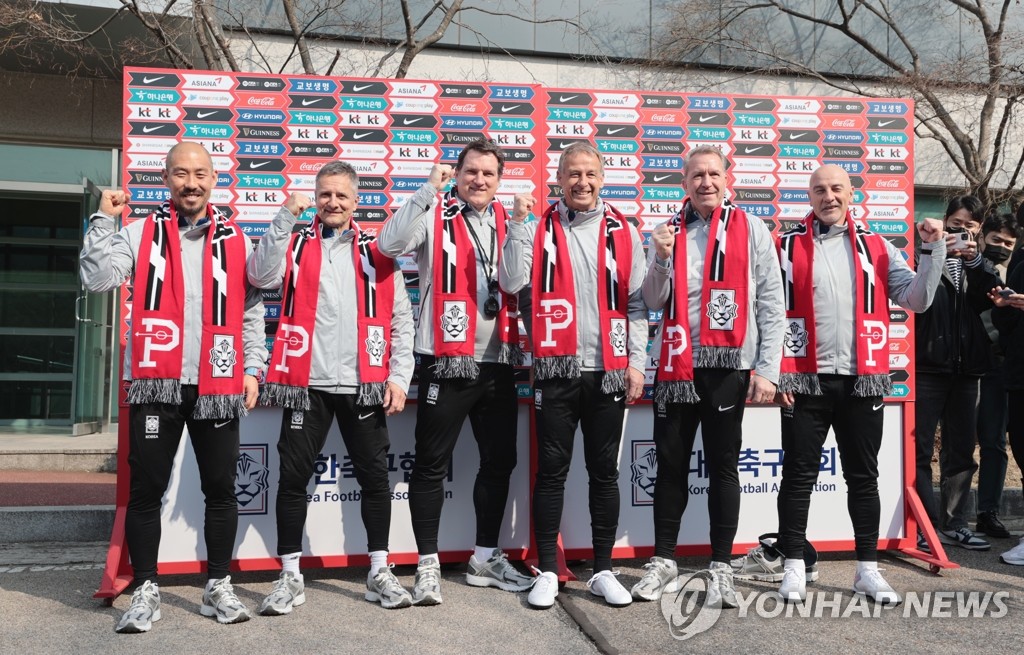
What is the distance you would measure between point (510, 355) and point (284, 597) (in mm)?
1474

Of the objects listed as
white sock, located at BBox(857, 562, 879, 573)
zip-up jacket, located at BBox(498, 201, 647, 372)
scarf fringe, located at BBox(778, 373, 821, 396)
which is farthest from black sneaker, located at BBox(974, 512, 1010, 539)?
zip-up jacket, located at BBox(498, 201, 647, 372)

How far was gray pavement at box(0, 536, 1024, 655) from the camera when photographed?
3.23 meters

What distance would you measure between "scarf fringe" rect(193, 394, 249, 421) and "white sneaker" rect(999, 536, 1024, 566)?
415 centimetres

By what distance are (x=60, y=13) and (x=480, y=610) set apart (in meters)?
7.16

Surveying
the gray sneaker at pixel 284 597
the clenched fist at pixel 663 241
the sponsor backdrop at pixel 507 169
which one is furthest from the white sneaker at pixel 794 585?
the gray sneaker at pixel 284 597

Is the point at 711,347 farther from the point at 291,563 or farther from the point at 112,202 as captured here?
the point at 112,202

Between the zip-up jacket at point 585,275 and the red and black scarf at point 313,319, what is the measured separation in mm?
588

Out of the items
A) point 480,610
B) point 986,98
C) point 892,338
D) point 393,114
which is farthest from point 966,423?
point 986,98

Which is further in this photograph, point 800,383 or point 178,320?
point 800,383

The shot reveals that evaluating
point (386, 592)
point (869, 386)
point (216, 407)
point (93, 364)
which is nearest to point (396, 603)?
point (386, 592)

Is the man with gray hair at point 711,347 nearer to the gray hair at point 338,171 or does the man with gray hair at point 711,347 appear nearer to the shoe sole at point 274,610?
the gray hair at point 338,171

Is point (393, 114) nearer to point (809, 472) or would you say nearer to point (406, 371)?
point (406, 371)

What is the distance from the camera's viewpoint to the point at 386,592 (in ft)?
12.1

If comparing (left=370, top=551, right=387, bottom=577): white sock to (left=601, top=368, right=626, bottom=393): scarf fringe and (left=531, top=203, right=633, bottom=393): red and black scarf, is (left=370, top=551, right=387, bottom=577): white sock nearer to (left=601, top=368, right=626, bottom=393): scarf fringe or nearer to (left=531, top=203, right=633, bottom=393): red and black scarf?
(left=531, top=203, right=633, bottom=393): red and black scarf
